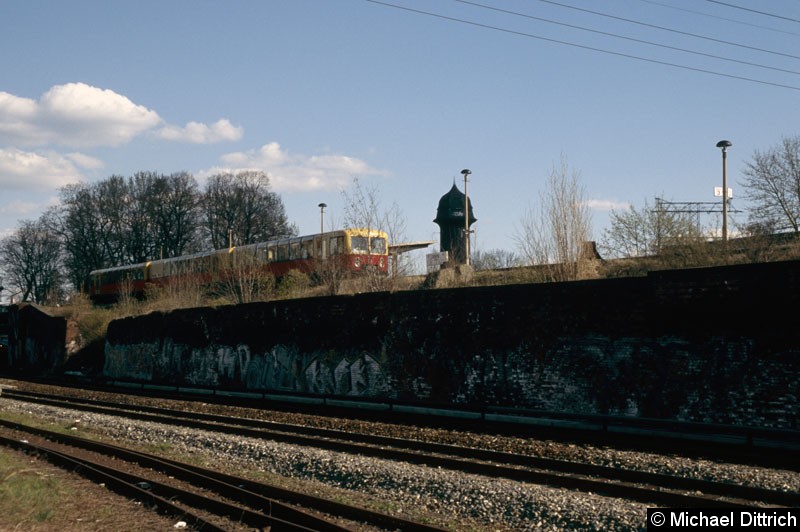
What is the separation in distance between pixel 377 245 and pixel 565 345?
13.4 metres

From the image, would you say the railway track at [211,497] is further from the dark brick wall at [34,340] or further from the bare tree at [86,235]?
the bare tree at [86,235]

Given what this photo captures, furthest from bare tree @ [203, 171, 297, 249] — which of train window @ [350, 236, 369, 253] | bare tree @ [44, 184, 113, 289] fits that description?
train window @ [350, 236, 369, 253]

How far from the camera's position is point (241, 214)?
210 ft

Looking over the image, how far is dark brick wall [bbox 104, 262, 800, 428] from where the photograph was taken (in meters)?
12.7

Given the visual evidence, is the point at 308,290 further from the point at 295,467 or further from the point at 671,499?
the point at 671,499

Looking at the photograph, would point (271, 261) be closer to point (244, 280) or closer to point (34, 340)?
point (244, 280)

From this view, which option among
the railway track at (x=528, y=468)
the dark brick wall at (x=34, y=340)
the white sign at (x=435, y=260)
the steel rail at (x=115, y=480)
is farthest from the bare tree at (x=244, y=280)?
the steel rail at (x=115, y=480)

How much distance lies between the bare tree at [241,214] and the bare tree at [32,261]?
56.2 ft

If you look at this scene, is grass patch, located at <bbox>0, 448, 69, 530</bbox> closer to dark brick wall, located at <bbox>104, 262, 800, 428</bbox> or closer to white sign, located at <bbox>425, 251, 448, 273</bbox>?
dark brick wall, located at <bbox>104, 262, 800, 428</bbox>

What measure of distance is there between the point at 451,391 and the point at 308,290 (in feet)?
43.8

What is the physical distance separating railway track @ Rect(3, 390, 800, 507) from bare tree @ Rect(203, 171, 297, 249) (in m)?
48.3

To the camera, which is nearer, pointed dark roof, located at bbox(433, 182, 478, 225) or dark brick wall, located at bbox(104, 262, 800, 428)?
dark brick wall, located at bbox(104, 262, 800, 428)

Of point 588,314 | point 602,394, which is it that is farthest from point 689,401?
point 588,314

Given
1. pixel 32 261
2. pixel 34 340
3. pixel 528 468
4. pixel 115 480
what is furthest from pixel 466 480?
pixel 32 261
